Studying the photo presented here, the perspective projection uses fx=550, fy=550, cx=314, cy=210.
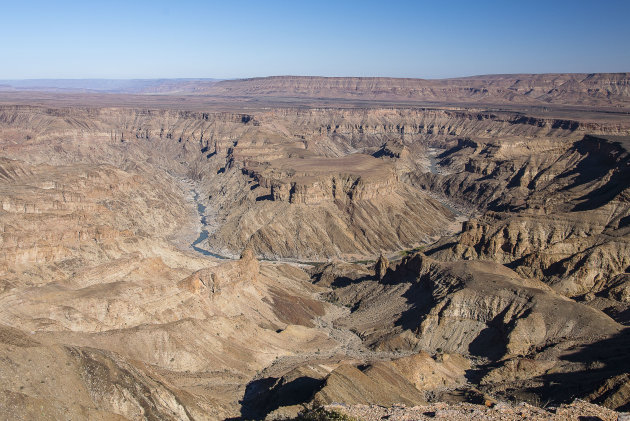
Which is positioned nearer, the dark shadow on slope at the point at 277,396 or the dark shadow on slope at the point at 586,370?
the dark shadow on slope at the point at 277,396

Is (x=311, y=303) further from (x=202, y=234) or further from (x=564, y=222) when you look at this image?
(x=202, y=234)

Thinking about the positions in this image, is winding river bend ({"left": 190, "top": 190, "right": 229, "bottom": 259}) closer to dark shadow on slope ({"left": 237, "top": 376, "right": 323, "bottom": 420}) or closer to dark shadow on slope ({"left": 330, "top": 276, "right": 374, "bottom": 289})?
dark shadow on slope ({"left": 330, "top": 276, "right": 374, "bottom": 289})

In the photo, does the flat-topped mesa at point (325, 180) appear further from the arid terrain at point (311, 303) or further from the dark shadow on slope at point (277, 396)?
the dark shadow on slope at point (277, 396)

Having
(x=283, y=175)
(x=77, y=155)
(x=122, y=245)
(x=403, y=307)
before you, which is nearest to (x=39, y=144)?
(x=77, y=155)

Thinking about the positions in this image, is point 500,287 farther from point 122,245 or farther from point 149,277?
point 122,245

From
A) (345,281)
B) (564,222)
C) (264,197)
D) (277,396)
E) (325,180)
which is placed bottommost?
(345,281)

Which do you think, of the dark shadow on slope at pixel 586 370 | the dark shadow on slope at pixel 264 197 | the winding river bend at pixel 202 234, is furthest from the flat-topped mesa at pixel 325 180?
the dark shadow on slope at pixel 586 370

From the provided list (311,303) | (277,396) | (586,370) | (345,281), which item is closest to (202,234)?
(345,281)

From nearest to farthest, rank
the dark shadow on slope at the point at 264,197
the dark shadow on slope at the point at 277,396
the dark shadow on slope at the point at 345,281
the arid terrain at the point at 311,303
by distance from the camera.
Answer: the arid terrain at the point at 311,303 < the dark shadow on slope at the point at 277,396 < the dark shadow on slope at the point at 345,281 < the dark shadow on slope at the point at 264,197

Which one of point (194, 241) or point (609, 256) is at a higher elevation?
point (609, 256)
